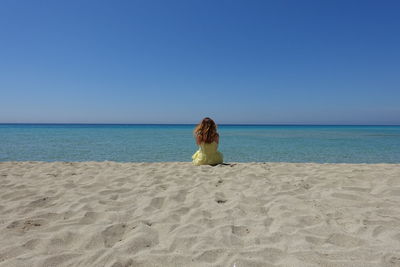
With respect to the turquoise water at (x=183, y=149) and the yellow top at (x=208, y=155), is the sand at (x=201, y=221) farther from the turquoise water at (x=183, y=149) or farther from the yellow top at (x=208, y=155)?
the turquoise water at (x=183, y=149)

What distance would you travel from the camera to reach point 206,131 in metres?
7.04

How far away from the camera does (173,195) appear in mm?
4000

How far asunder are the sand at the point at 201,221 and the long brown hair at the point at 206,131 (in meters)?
2.10

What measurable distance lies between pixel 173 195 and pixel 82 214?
55.3 inches

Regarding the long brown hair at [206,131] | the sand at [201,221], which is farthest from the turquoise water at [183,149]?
the sand at [201,221]

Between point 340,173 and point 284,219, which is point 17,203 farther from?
point 340,173

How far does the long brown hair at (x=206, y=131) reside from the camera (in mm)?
7047

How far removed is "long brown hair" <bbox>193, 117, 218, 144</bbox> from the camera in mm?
7047

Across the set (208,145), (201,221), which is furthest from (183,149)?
(201,221)

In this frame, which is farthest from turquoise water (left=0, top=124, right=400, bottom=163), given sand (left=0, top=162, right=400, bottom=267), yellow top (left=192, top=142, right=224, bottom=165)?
sand (left=0, top=162, right=400, bottom=267)

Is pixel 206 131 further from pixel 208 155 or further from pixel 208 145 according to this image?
pixel 208 155

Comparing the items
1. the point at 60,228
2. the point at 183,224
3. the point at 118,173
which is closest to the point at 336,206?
the point at 183,224

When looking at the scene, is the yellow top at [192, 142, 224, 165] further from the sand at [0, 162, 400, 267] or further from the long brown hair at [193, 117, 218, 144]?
the sand at [0, 162, 400, 267]

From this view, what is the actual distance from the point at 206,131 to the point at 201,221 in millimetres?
4190
